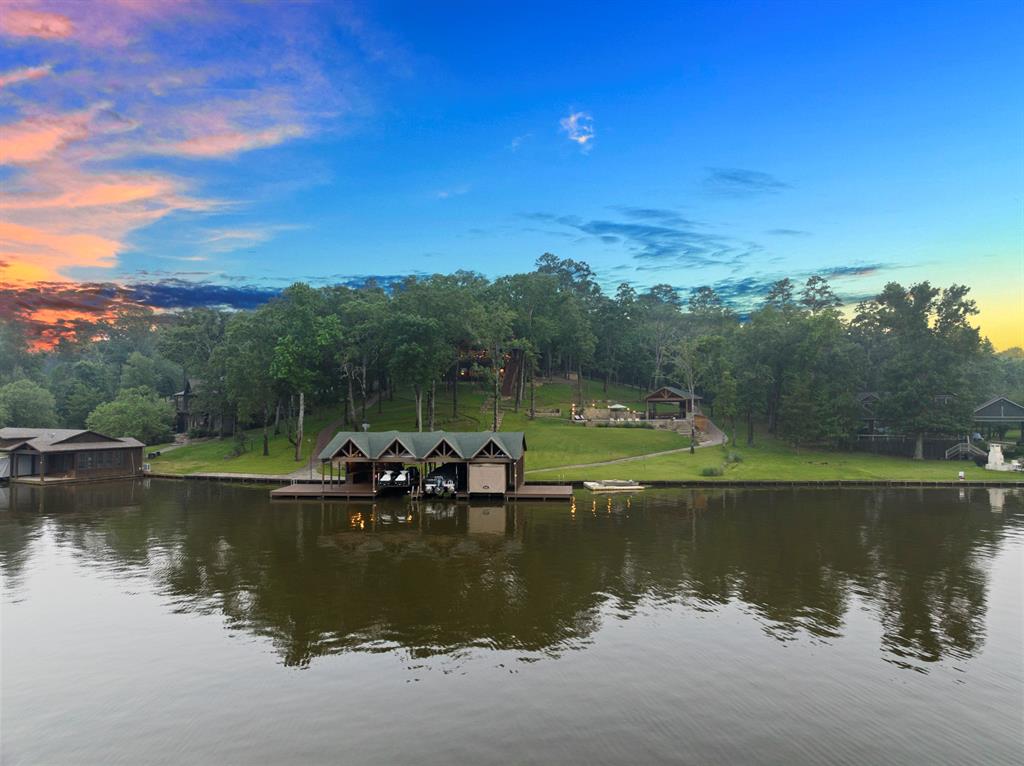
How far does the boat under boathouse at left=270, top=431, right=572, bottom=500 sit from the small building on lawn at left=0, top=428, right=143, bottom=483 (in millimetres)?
26158

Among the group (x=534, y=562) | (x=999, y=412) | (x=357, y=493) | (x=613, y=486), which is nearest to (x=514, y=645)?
(x=534, y=562)

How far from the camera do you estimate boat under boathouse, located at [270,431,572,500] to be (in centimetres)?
5650

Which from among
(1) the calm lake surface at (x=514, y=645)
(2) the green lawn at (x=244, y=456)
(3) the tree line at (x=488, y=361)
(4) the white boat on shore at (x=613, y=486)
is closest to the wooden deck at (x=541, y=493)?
(4) the white boat on shore at (x=613, y=486)

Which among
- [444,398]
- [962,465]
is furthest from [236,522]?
[962,465]

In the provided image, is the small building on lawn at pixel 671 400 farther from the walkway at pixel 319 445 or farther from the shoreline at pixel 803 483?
the walkway at pixel 319 445

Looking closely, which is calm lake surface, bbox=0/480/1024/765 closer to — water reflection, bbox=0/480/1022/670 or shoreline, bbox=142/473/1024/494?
water reflection, bbox=0/480/1022/670

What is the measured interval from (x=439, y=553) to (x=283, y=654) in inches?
593

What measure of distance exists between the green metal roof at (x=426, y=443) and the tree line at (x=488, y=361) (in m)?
18.5

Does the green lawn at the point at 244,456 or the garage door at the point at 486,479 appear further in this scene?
the green lawn at the point at 244,456

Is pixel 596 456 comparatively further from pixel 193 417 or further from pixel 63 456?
pixel 193 417

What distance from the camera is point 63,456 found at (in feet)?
227

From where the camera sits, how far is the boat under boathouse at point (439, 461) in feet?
185

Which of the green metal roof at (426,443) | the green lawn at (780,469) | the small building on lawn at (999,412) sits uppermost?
the small building on lawn at (999,412)

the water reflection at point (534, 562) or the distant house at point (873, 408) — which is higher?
the distant house at point (873, 408)
